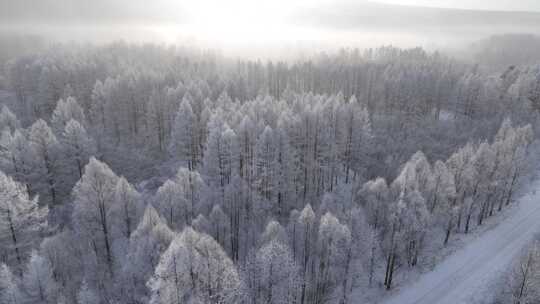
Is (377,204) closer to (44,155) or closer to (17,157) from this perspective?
(44,155)

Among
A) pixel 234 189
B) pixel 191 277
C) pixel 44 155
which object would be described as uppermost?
pixel 44 155

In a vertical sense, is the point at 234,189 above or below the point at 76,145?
below

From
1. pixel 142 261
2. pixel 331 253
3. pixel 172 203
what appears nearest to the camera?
pixel 142 261

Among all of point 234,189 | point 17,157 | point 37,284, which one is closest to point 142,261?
point 37,284

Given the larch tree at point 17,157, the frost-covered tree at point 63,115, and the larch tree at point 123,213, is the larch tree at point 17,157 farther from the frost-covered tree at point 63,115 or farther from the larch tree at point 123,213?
the larch tree at point 123,213

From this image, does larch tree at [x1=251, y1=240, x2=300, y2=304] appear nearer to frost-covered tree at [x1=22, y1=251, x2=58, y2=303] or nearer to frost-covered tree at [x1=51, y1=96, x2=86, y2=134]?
frost-covered tree at [x1=22, y1=251, x2=58, y2=303]

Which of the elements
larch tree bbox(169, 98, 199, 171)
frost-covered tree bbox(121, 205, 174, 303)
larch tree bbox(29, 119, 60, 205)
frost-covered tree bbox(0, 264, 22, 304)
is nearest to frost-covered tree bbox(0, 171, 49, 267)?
frost-covered tree bbox(0, 264, 22, 304)

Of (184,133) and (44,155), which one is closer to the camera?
(44,155)
